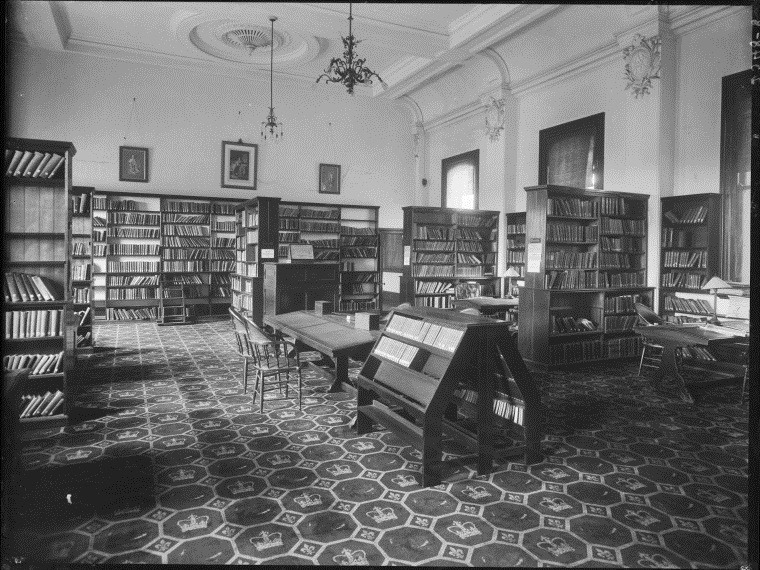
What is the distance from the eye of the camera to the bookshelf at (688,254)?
7.34 meters

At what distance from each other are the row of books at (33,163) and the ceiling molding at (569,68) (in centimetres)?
815

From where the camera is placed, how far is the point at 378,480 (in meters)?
3.57

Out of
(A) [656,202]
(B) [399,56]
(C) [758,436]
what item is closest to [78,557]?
(C) [758,436]

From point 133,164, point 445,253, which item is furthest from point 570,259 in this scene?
point 133,164

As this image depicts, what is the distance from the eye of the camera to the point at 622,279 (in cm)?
795

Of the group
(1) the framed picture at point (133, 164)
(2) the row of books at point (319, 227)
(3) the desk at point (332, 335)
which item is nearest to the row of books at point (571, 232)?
(3) the desk at point (332, 335)

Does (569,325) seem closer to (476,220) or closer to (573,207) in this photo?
(573,207)

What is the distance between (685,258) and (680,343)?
276 centimetres

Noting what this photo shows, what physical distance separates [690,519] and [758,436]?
1.02 m

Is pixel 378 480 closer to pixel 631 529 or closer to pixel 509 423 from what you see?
pixel 509 423

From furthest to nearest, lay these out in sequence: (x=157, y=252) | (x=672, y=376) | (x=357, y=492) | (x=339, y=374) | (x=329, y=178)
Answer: (x=329, y=178) → (x=157, y=252) → (x=672, y=376) → (x=339, y=374) → (x=357, y=492)

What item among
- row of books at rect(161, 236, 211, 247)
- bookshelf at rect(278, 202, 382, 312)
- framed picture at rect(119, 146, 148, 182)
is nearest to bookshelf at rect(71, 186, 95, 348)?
row of books at rect(161, 236, 211, 247)

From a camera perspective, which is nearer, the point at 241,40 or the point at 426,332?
the point at 426,332

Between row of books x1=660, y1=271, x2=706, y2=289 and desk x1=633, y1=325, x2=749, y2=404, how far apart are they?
1632 mm
